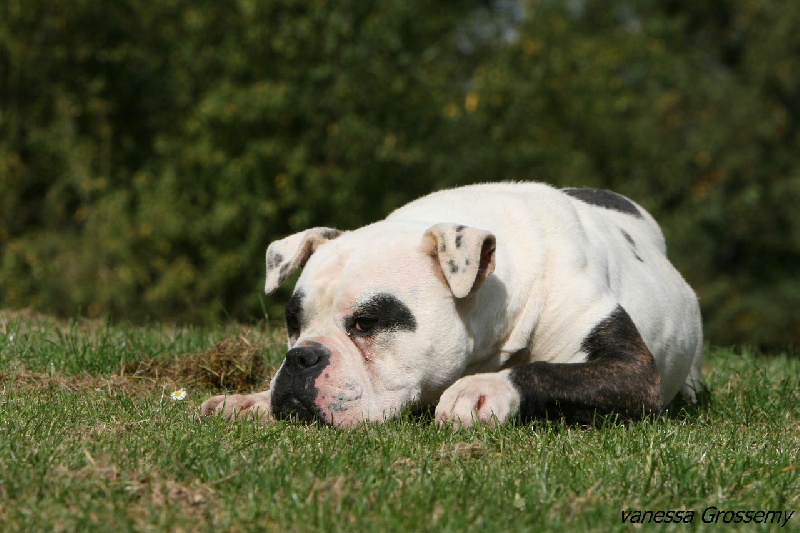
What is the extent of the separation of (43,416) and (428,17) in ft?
40.4

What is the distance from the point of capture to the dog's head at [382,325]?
15.4 feet

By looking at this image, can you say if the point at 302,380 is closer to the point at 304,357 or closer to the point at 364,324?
the point at 304,357

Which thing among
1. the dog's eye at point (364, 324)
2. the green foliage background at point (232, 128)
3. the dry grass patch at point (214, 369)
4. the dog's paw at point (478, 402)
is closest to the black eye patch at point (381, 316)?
the dog's eye at point (364, 324)

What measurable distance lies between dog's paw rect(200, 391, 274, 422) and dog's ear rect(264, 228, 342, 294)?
54 cm

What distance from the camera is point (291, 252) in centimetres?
540

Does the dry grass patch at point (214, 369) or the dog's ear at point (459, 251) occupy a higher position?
the dog's ear at point (459, 251)

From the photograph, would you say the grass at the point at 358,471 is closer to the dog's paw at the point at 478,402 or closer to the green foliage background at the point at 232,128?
the dog's paw at the point at 478,402

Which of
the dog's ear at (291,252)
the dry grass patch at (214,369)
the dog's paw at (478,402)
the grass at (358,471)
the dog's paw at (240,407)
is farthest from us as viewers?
the dry grass patch at (214,369)

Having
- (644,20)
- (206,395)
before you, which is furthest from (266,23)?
(644,20)

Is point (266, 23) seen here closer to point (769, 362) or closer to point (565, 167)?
point (565, 167)

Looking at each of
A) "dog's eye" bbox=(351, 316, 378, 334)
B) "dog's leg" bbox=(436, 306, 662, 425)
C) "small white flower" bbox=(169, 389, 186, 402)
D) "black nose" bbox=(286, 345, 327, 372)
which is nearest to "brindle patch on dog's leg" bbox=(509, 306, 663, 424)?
"dog's leg" bbox=(436, 306, 662, 425)

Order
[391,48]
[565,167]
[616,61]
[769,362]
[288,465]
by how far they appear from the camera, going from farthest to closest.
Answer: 1. [616,61]
2. [565,167]
3. [391,48]
4. [769,362]
5. [288,465]

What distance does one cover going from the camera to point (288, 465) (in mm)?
3828

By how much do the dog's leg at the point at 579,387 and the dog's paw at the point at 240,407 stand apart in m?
0.79
